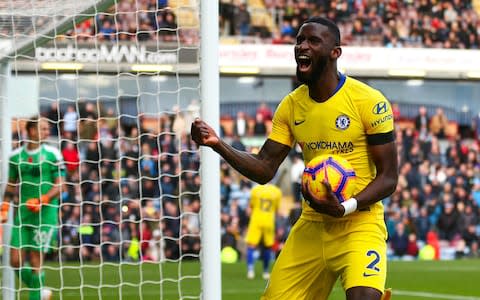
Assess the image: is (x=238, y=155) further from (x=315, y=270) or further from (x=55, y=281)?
(x=55, y=281)

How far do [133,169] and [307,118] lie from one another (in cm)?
1415

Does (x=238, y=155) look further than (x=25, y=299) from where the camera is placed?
No

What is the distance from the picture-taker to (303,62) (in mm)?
5398

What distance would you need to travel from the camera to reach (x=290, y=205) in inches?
942

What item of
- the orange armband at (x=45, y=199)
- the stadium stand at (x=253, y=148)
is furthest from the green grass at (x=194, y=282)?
the stadium stand at (x=253, y=148)

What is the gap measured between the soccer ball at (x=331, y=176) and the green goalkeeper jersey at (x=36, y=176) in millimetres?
4974

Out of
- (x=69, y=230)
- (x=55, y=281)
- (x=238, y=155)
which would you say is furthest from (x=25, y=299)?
(x=69, y=230)

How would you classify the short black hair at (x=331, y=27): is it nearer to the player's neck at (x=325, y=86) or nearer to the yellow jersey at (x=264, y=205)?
the player's neck at (x=325, y=86)

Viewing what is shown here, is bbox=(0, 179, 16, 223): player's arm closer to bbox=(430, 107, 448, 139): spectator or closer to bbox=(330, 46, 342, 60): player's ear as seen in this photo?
bbox=(330, 46, 342, 60): player's ear

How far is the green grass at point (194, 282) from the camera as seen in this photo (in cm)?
1187

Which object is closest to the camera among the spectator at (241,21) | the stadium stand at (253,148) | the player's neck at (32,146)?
the player's neck at (32,146)

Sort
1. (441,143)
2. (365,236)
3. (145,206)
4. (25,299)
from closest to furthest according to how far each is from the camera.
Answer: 1. (365,236)
2. (25,299)
3. (145,206)
4. (441,143)

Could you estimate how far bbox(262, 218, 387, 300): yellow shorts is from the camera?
5.37 meters

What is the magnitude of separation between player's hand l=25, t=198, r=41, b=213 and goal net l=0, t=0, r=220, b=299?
98 millimetres
